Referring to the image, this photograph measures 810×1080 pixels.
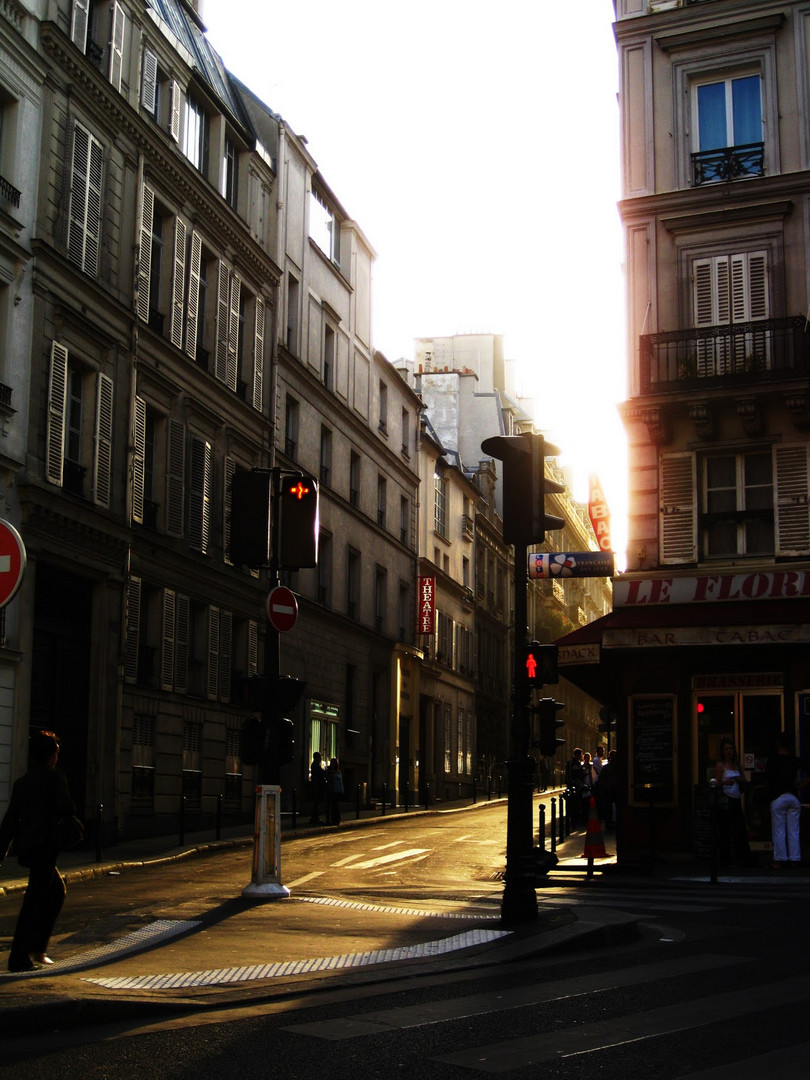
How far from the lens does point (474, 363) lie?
224ft

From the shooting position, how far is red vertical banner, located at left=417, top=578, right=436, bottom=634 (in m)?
45.0

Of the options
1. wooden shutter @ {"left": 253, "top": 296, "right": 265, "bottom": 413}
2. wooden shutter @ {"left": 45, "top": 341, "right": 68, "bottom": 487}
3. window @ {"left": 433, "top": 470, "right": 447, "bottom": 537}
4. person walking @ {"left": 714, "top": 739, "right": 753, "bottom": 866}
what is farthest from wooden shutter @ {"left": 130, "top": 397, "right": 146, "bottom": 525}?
window @ {"left": 433, "top": 470, "right": 447, "bottom": 537}

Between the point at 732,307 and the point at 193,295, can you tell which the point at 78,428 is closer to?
the point at 193,295

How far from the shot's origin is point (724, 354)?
21203mm

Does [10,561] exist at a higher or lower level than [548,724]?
higher

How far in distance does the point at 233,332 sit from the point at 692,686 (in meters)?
14.8

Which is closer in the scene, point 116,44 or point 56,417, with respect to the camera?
point 56,417

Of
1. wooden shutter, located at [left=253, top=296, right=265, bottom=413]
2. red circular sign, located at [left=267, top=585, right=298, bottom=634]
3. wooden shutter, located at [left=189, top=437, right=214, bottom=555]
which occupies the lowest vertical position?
red circular sign, located at [left=267, top=585, right=298, bottom=634]

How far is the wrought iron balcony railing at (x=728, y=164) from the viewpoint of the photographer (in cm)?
2203

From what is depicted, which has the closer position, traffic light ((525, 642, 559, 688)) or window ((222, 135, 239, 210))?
traffic light ((525, 642, 559, 688))

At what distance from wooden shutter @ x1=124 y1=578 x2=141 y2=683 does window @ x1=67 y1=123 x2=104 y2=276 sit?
5676 mm

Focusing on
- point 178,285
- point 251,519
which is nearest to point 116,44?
point 178,285

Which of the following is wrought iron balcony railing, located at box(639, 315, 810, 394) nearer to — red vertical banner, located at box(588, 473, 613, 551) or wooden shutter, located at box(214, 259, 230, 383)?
wooden shutter, located at box(214, 259, 230, 383)

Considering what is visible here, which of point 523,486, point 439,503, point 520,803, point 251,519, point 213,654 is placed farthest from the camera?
point 439,503
